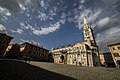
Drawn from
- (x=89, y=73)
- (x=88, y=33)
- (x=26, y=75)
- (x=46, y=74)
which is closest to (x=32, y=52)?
→ (x=88, y=33)

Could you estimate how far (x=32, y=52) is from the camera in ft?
192

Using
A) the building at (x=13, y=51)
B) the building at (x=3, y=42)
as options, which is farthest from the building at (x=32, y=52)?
the building at (x=3, y=42)

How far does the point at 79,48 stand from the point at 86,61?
9681 mm

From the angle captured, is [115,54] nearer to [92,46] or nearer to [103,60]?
[92,46]

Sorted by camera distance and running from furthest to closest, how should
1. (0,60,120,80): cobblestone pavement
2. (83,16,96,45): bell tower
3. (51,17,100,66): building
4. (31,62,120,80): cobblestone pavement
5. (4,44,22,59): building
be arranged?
(83,16,96,45): bell tower, (51,17,100,66): building, (4,44,22,59): building, (31,62,120,80): cobblestone pavement, (0,60,120,80): cobblestone pavement

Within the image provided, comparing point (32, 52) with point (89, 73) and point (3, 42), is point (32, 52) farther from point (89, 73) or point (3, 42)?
point (89, 73)

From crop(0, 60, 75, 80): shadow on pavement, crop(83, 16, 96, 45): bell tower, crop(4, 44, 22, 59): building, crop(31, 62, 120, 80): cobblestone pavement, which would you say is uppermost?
crop(83, 16, 96, 45): bell tower

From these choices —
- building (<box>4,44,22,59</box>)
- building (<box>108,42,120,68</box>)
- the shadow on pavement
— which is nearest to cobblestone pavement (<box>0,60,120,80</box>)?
the shadow on pavement

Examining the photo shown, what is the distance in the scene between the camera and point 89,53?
58.9 m

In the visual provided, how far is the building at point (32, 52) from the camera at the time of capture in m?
54.4

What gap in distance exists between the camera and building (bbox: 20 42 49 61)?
178ft

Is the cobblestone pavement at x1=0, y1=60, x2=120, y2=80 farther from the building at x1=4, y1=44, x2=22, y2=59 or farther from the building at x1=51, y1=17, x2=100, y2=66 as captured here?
the building at x1=4, y1=44, x2=22, y2=59

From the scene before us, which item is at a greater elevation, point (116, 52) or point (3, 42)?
point (3, 42)

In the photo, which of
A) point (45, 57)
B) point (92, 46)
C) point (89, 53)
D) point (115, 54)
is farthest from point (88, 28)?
point (45, 57)
